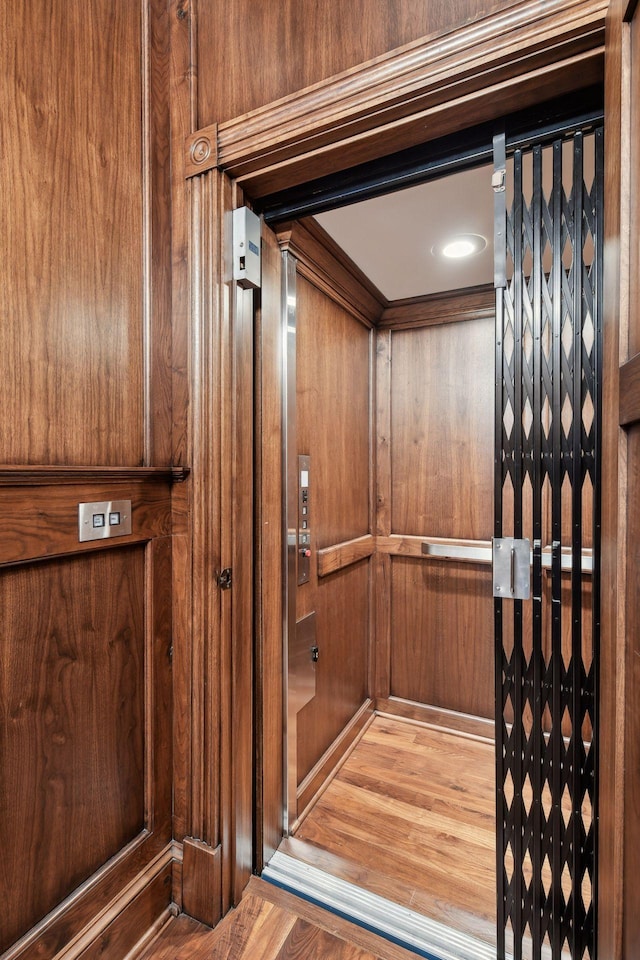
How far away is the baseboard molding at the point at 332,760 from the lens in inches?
70.8

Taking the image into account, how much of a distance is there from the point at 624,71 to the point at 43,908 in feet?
6.13

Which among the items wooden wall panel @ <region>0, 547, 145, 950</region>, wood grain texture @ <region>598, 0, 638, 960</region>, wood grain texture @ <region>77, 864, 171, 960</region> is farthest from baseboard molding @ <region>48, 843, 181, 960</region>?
wood grain texture @ <region>598, 0, 638, 960</region>

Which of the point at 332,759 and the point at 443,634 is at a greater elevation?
the point at 443,634

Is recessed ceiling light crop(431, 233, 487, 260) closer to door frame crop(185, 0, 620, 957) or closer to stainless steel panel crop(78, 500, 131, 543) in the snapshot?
door frame crop(185, 0, 620, 957)

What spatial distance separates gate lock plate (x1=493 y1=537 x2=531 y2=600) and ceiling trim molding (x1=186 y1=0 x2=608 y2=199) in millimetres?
Answer: 974

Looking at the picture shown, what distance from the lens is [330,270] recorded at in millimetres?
1980

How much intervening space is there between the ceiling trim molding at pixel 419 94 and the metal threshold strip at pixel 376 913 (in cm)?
204

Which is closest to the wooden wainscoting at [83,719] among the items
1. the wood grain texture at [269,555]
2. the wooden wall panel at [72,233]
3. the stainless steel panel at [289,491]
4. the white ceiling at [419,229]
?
the wooden wall panel at [72,233]

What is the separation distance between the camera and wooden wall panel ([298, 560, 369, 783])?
1.89 meters

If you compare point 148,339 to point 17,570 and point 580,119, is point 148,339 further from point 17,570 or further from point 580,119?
point 580,119

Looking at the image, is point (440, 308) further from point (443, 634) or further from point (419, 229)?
point (443, 634)

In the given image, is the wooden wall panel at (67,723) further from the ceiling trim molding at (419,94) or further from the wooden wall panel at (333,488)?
the ceiling trim molding at (419,94)

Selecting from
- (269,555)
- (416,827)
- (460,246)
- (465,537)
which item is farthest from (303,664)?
(460,246)

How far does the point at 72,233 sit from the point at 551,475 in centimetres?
123
